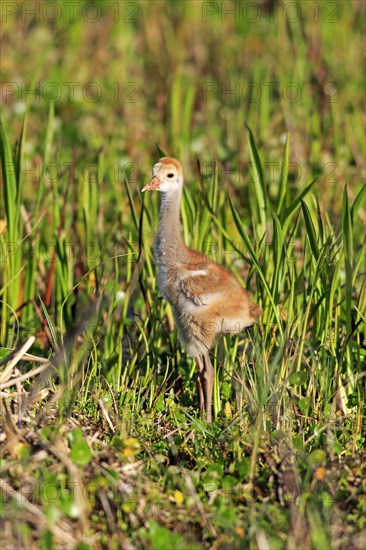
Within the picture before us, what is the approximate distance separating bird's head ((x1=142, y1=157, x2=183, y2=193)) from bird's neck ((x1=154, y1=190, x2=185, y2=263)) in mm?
38

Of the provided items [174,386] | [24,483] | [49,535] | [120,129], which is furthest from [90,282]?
[120,129]

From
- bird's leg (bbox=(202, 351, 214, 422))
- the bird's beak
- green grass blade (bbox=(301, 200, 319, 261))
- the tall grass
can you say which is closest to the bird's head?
the bird's beak

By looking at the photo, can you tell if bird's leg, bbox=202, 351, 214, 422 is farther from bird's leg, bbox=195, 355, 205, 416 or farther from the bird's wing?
the bird's wing

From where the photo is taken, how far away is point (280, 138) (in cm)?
620

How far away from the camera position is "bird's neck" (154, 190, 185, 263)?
3.65 meters

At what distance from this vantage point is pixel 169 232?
144 inches

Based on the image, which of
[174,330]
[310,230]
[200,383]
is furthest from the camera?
[174,330]

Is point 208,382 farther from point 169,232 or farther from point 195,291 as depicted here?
point 169,232

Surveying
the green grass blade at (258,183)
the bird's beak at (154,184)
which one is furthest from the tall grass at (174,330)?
the bird's beak at (154,184)

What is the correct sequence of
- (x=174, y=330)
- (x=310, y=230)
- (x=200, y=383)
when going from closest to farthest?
(x=310, y=230)
(x=200, y=383)
(x=174, y=330)

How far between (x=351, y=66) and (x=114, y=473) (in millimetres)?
5053

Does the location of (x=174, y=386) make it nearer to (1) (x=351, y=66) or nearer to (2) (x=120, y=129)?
(2) (x=120, y=129)

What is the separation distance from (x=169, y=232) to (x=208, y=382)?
0.64m

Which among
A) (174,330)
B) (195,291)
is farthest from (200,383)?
(174,330)
